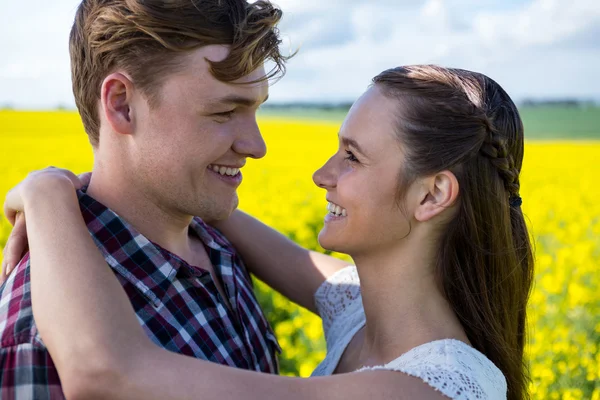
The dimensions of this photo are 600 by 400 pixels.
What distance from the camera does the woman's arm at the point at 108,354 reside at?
5.63 feet

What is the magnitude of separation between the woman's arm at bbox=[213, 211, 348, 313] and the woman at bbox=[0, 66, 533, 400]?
1.98ft

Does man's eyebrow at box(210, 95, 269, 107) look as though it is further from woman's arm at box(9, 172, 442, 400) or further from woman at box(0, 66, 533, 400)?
woman's arm at box(9, 172, 442, 400)

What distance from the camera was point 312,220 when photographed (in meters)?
6.83

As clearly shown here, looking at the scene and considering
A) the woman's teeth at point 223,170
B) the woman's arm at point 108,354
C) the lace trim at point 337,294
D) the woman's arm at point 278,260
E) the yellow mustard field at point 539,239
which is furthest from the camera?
the yellow mustard field at point 539,239

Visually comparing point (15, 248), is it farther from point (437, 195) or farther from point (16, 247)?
point (437, 195)

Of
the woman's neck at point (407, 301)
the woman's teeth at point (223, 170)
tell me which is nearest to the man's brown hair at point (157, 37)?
the woman's teeth at point (223, 170)

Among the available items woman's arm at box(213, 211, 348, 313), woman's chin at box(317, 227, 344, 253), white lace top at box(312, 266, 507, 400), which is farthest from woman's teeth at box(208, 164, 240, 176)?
white lace top at box(312, 266, 507, 400)

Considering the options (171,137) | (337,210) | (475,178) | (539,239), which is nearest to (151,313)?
(171,137)

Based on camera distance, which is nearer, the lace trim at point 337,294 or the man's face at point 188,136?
the man's face at point 188,136

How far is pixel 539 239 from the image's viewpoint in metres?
6.67

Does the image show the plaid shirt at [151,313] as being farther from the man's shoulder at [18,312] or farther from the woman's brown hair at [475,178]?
the woman's brown hair at [475,178]

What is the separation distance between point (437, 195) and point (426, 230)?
14 cm

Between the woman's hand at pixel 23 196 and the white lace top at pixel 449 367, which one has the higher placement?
the woman's hand at pixel 23 196

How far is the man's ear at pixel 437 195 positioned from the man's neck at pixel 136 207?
2.81 ft
